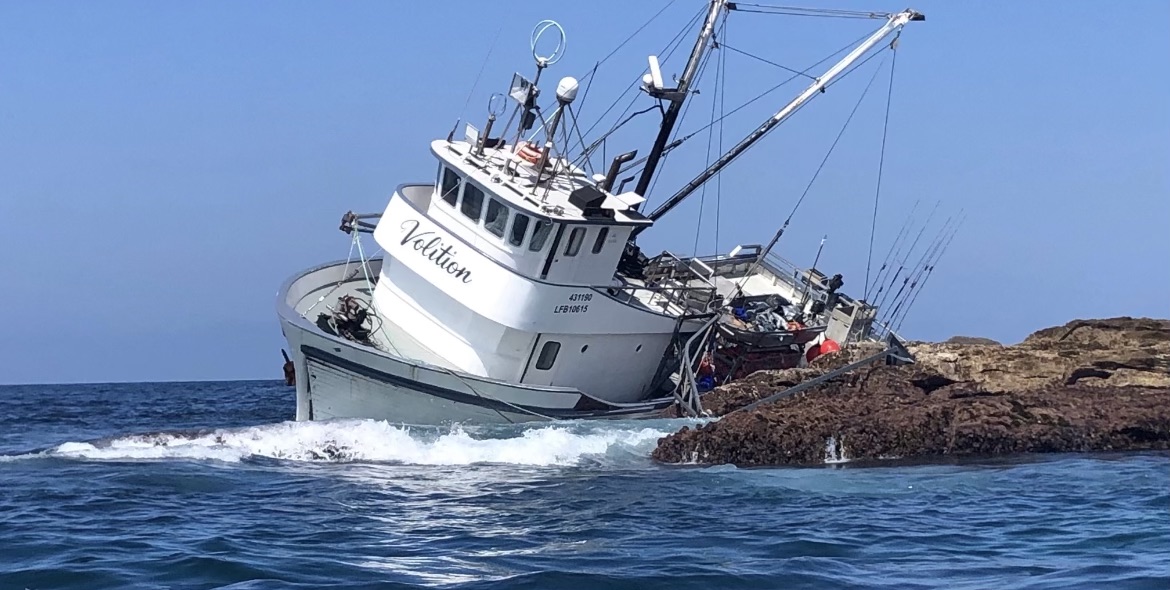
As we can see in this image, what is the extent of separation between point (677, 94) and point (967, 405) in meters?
7.90

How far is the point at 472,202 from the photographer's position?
21.0m

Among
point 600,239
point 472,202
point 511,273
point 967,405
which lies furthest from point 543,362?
point 967,405

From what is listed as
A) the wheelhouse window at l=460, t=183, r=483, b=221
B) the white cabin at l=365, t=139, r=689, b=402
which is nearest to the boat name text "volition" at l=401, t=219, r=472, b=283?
the white cabin at l=365, t=139, r=689, b=402

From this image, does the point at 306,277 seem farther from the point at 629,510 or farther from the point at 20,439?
the point at 629,510

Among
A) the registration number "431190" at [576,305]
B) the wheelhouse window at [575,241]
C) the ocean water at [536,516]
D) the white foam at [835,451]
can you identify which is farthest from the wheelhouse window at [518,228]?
the white foam at [835,451]

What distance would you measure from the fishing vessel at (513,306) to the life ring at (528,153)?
29mm

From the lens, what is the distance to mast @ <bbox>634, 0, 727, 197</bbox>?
78.5 feet

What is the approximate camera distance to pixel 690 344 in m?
22.3

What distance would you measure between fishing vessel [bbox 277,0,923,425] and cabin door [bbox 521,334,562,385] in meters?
0.03

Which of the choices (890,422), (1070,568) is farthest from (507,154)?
(1070,568)

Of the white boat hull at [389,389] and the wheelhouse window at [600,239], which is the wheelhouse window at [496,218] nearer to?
the wheelhouse window at [600,239]

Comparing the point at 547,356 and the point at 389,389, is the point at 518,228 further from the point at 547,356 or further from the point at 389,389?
the point at 389,389

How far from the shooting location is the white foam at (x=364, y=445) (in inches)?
690

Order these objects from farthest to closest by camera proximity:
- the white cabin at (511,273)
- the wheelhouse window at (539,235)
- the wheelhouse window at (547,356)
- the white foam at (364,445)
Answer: the wheelhouse window at (547,356) → the wheelhouse window at (539,235) → the white cabin at (511,273) → the white foam at (364,445)
